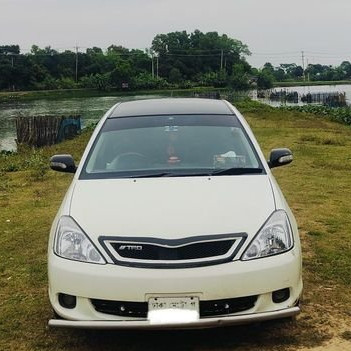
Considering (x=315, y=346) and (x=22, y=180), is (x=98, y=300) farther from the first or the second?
(x=22, y=180)

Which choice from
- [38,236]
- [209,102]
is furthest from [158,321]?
[38,236]

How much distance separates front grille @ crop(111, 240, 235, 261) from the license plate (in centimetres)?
23

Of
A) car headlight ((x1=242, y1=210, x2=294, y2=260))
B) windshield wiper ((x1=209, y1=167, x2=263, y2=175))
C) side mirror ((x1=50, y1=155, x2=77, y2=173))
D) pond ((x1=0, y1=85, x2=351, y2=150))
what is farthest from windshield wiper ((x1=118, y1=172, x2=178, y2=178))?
pond ((x1=0, y1=85, x2=351, y2=150))

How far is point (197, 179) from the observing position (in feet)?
12.7

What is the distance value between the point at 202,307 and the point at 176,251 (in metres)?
0.36

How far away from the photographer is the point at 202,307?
315cm

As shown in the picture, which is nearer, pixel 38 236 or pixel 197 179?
pixel 197 179

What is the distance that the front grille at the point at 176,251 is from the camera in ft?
10.1

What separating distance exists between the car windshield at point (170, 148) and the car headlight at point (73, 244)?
0.69m

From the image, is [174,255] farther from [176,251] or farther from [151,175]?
[151,175]

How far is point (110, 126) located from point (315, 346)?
95.1 inches

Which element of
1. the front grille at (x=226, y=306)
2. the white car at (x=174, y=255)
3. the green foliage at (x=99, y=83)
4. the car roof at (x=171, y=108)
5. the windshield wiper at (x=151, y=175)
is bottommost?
the front grille at (x=226, y=306)

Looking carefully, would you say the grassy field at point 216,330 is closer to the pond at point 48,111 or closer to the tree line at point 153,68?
the pond at point 48,111

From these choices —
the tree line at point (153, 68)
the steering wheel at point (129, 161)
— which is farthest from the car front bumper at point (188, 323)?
→ the tree line at point (153, 68)
